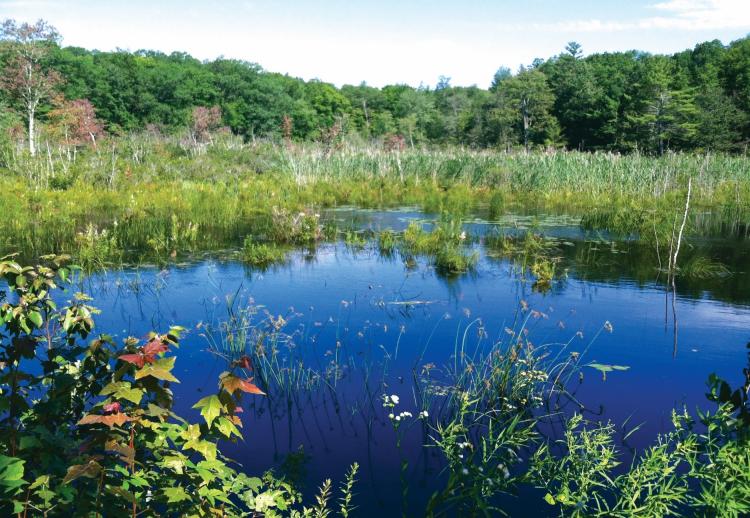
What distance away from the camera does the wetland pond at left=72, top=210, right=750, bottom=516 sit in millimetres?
4055

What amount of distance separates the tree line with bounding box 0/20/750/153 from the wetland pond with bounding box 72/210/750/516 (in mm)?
24287

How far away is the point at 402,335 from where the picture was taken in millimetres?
6105

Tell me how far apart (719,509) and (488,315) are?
4147 mm

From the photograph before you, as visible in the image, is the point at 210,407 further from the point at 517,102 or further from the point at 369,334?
the point at 517,102

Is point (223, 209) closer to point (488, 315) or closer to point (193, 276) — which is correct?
point (193, 276)

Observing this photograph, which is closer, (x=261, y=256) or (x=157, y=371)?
(x=157, y=371)

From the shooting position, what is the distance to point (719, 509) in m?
2.60

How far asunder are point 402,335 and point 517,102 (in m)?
46.5

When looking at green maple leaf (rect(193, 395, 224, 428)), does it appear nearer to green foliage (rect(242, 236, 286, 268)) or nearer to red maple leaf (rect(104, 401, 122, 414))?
red maple leaf (rect(104, 401, 122, 414))

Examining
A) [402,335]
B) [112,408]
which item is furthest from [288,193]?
[112,408]

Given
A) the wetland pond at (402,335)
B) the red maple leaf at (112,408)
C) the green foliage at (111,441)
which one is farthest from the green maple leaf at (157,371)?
the wetland pond at (402,335)

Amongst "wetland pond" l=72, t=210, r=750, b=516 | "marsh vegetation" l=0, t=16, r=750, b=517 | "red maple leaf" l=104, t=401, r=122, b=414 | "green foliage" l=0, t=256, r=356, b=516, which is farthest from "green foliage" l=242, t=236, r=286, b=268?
"red maple leaf" l=104, t=401, r=122, b=414

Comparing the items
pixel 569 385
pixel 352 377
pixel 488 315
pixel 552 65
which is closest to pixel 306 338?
pixel 352 377

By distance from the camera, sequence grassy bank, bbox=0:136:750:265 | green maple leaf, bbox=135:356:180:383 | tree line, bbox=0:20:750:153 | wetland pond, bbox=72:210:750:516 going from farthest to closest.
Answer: tree line, bbox=0:20:750:153
grassy bank, bbox=0:136:750:265
wetland pond, bbox=72:210:750:516
green maple leaf, bbox=135:356:180:383
